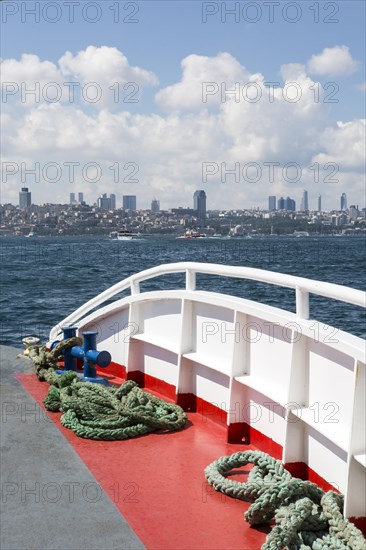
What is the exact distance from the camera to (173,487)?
4.35 m

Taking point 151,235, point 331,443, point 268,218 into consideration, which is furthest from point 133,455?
point 151,235

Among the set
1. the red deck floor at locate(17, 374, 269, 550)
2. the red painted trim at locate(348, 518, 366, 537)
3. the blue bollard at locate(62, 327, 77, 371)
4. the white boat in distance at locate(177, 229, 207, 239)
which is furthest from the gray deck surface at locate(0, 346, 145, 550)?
the white boat in distance at locate(177, 229, 207, 239)

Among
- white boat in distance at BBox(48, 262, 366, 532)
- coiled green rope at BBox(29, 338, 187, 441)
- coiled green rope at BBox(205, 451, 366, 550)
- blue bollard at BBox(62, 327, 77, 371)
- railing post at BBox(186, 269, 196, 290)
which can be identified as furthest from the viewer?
blue bollard at BBox(62, 327, 77, 371)

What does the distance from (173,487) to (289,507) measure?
99 cm

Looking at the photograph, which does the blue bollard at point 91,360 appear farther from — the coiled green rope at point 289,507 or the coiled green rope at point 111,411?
the coiled green rope at point 289,507

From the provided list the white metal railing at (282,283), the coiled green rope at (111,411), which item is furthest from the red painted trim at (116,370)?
the coiled green rope at (111,411)

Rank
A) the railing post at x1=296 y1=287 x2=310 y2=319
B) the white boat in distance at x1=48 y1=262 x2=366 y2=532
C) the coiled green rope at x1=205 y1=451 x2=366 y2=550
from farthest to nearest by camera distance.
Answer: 1. the railing post at x1=296 y1=287 x2=310 y2=319
2. the white boat in distance at x1=48 y1=262 x2=366 y2=532
3. the coiled green rope at x1=205 y1=451 x2=366 y2=550

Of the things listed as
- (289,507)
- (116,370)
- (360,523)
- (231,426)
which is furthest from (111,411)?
(360,523)

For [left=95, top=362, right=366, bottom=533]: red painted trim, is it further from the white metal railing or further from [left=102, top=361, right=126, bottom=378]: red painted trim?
the white metal railing

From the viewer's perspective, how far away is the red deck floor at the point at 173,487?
3.69m

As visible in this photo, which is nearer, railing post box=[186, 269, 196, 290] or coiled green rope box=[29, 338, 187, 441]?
coiled green rope box=[29, 338, 187, 441]

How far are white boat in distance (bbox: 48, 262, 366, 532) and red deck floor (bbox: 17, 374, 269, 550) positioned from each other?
36 cm

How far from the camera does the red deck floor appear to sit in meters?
3.69

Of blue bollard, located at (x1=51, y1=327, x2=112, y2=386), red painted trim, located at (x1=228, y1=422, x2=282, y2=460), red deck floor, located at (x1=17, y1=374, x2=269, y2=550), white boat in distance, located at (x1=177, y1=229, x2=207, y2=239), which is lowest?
white boat in distance, located at (x1=177, y1=229, x2=207, y2=239)
